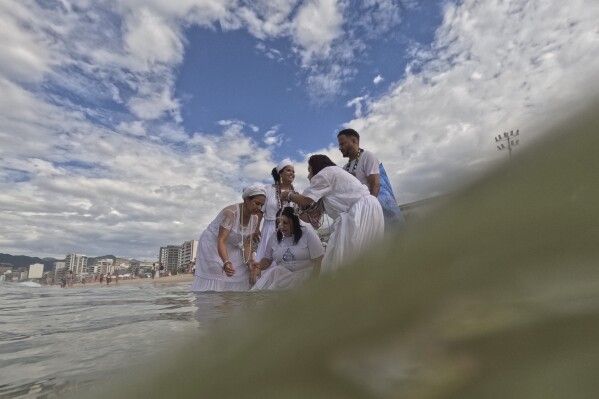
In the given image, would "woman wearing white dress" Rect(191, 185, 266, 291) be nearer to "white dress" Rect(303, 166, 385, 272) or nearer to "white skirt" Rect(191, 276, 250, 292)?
"white skirt" Rect(191, 276, 250, 292)

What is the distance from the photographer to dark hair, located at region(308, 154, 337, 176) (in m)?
3.81

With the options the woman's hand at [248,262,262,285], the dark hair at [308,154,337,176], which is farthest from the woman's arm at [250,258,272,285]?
the dark hair at [308,154,337,176]

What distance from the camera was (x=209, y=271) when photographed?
4891mm

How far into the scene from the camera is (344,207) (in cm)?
361

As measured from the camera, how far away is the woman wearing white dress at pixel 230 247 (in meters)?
4.65

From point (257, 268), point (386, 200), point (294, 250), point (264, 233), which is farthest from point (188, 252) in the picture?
point (386, 200)

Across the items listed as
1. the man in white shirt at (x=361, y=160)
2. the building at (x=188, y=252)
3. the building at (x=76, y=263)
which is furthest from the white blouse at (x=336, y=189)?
the building at (x=76, y=263)

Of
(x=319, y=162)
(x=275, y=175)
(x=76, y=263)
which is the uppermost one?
(x=76, y=263)

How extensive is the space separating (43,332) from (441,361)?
2.36 metres

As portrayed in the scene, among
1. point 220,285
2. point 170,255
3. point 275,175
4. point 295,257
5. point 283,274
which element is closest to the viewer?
point 283,274

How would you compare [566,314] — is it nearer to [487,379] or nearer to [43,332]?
[487,379]

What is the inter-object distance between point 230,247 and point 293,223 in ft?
3.01

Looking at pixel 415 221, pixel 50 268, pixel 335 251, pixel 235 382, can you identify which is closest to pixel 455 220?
pixel 415 221

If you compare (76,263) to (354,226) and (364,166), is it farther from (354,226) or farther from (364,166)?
(354,226)
